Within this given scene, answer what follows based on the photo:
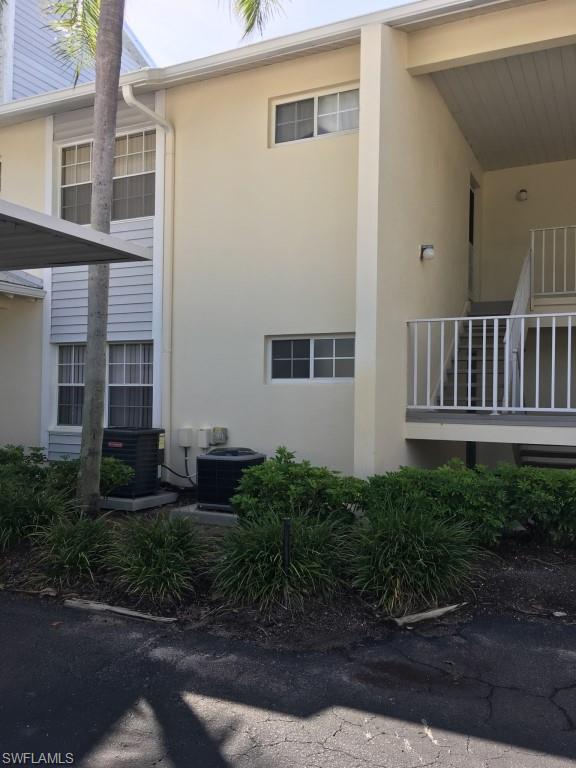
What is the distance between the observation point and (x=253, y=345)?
912 centimetres

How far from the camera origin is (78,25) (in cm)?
849

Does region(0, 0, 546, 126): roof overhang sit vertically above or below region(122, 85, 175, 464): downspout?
above

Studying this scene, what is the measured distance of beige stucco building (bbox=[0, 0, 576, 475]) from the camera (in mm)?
7355

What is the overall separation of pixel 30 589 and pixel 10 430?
590 centimetres

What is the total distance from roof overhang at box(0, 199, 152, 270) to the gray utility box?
2608mm

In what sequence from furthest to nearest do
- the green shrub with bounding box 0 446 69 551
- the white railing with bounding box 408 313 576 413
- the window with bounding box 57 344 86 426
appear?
the window with bounding box 57 344 86 426 < the white railing with bounding box 408 313 576 413 < the green shrub with bounding box 0 446 69 551

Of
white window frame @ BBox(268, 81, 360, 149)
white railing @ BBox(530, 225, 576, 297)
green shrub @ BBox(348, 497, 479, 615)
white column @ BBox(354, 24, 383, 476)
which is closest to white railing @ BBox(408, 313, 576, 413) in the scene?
white railing @ BBox(530, 225, 576, 297)

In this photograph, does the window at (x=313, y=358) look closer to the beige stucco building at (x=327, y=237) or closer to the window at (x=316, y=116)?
the beige stucco building at (x=327, y=237)

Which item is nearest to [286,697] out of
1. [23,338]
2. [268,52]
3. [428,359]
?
[428,359]

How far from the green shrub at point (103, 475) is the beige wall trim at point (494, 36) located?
19.4ft

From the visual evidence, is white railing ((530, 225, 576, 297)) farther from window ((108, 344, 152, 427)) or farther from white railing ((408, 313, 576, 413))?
window ((108, 344, 152, 427))

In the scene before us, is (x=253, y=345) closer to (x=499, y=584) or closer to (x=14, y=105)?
(x=499, y=584)

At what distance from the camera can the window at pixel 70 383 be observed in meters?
10.7

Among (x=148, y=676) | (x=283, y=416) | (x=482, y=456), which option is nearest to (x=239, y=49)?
(x=283, y=416)
